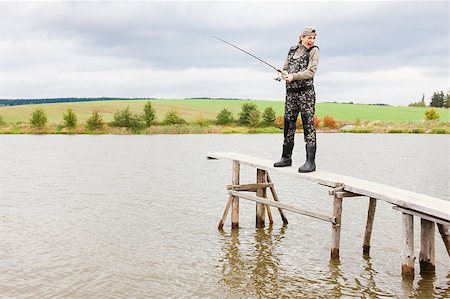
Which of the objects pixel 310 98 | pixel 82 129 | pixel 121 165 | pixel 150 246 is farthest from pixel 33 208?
pixel 82 129

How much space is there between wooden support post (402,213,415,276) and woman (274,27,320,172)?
2.54 m

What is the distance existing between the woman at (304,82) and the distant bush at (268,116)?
7997 centimetres

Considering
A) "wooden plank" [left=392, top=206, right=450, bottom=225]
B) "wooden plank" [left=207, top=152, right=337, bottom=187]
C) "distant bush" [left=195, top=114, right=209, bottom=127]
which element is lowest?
"distant bush" [left=195, top=114, right=209, bottom=127]

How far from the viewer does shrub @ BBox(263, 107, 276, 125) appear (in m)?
91.2

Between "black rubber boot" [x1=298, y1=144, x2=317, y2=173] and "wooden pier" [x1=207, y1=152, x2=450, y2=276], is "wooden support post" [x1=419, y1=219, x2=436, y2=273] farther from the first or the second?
"black rubber boot" [x1=298, y1=144, x2=317, y2=173]

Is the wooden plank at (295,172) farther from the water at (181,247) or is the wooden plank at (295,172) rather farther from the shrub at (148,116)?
the shrub at (148,116)

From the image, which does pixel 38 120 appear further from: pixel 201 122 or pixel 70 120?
pixel 201 122

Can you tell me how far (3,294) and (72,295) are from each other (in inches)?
44.3

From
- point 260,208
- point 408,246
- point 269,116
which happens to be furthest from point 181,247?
point 269,116

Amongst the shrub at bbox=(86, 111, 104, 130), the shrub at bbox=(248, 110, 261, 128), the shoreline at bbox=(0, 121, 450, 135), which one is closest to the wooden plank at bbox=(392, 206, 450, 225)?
the shoreline at bbox=(0, 121, 450, 135)

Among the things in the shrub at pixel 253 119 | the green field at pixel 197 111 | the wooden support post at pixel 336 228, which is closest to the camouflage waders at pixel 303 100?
the wooden support post at pixel 336 228

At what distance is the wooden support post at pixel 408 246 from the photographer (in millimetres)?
9164

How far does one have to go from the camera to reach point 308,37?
35.8 feet

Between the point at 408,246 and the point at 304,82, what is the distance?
→ 3.79 metres
